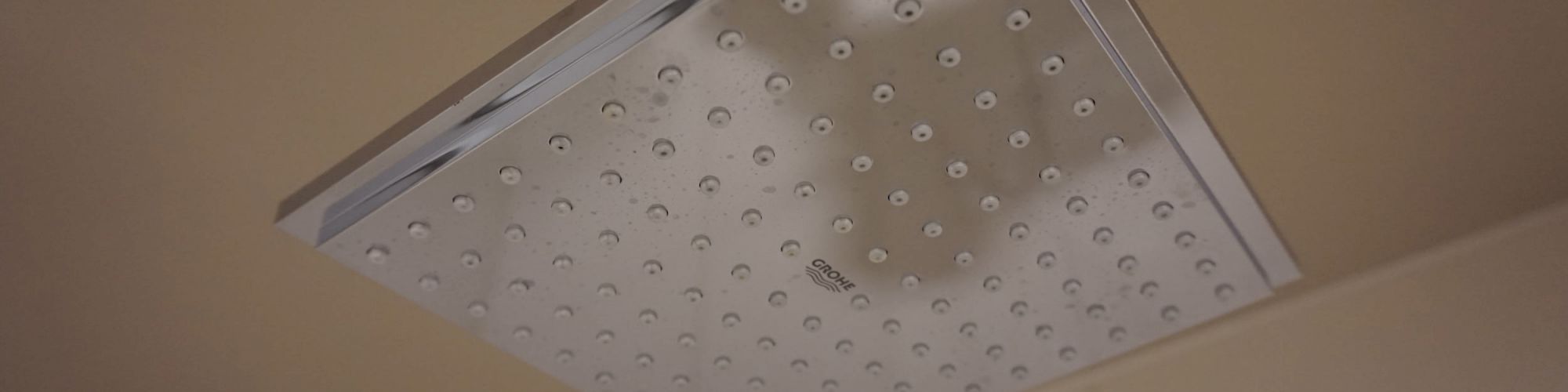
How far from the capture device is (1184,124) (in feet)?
1.98

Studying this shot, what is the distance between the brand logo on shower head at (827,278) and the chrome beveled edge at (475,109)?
0.23m

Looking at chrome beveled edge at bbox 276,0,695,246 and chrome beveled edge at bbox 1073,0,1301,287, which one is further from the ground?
chrome beveled edge at bbox 276,0,695,246

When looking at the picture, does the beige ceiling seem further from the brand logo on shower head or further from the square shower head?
the brand logo on shower head

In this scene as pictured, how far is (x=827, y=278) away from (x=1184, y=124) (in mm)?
261

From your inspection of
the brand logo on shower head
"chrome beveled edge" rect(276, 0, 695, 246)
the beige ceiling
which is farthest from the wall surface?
"chrome beveled edge" rect(276, 0, 695, 246)

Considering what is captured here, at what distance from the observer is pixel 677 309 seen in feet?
2.37

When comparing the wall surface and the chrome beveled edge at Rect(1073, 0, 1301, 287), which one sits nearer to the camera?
the chrome beveled edge at Rect(1073, 0, 1301, 287)

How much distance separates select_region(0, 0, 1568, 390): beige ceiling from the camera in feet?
1.85

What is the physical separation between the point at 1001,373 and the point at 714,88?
0.42 metres

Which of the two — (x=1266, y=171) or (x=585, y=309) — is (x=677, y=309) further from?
(x=1266, y=171)

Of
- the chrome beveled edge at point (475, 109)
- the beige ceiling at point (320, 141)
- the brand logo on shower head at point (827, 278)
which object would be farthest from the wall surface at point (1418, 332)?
the chrome beveled edge at point (475, 109)

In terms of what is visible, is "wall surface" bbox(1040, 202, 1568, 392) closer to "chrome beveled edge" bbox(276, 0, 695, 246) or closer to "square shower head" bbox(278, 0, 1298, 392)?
"square shower head" bbox(278, 0, 1298, 392)

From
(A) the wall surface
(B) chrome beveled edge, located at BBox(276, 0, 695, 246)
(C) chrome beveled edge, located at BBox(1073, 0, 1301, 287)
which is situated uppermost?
(B) chrome beveled edge, located at BBox(276, 0, 695, 246)


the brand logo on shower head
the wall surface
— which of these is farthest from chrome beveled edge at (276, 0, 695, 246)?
the wall surface
